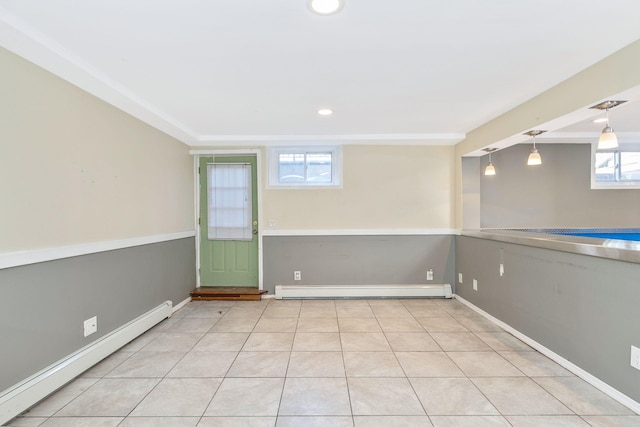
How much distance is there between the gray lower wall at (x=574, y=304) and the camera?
74.7 inches

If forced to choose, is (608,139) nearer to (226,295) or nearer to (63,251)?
(63,251)

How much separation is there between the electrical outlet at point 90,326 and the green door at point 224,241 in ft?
6.48

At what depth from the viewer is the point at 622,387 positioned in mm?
1911

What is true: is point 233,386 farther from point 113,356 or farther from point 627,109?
point 627,109

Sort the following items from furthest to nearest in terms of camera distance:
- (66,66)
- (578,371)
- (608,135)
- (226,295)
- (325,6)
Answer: (226,295), (578,371), (608,135), (66,66), (325,6)

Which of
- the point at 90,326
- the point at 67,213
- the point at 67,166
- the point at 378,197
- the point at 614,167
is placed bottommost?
the point at 90,326

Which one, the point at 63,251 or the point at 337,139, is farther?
the point at 337,139

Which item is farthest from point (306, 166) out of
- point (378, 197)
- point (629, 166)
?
point (629, 166)

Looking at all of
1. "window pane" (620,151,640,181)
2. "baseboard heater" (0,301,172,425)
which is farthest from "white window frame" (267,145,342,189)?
"window pane" (620,151,640,181)

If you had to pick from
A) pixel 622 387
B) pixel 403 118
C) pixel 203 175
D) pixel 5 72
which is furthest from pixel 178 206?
pixel 622 387

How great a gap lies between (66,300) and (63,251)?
1.23ft

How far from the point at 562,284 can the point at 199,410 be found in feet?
9.54

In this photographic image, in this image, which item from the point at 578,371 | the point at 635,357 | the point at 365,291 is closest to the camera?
the point at 635,357

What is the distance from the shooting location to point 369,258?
14.1 feet
